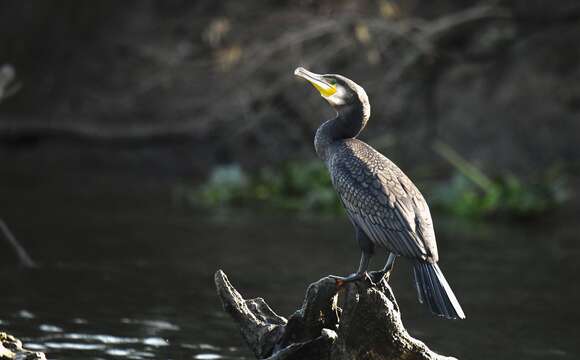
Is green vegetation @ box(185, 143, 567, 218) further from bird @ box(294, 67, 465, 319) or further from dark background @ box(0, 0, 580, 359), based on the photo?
bird @ box(294, 67, 465, 319)

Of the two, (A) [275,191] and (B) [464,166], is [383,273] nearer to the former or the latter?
(B) [464,166]

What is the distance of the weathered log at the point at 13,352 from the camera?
525cm

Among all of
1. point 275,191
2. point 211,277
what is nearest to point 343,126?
point 211,277

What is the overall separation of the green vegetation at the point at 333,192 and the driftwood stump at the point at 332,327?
28.7ft

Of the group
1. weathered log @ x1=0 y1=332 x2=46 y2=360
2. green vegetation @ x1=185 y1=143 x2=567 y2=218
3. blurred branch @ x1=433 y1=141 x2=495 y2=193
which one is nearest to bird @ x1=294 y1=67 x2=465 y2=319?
weathered log @ x1=0 y1=332 x2=46 y2=360

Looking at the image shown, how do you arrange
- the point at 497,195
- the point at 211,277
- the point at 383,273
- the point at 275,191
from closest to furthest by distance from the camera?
the point at 383,273 → the point at 211,277 → the point at 497,195 → the point at 275,191

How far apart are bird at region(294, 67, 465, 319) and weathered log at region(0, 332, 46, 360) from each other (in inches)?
61.9

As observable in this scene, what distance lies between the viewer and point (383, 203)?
223 inches

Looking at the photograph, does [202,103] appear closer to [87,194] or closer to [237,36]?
[237,36]

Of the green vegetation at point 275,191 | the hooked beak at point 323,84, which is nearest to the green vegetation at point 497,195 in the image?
the green vegetation at point 275,191

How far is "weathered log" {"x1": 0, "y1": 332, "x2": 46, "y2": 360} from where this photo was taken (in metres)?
5.25

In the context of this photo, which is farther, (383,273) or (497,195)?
(497,195)

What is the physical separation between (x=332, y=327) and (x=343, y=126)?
3.90 feet

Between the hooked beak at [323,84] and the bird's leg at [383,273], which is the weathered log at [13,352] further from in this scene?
the hooked beak at [323,84]
